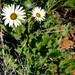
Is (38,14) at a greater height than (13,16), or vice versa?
(38,14)

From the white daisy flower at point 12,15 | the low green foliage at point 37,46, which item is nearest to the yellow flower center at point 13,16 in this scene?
the white daisy flower at point 12,15

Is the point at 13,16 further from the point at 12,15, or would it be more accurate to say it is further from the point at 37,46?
the point at 37,46

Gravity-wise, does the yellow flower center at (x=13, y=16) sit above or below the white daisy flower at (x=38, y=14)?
below

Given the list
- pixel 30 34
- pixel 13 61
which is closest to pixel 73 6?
pixel 30 34

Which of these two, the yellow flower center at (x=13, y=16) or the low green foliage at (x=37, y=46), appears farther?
the low green foliage at (x=37, y=46)

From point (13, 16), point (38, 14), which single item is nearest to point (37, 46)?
point (38, 14)

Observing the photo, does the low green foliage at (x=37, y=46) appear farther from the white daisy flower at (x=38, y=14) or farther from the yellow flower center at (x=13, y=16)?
the yellow flower center at (x=13, y=16)

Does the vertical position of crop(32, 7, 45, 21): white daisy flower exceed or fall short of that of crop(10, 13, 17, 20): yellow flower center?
it exceeds it

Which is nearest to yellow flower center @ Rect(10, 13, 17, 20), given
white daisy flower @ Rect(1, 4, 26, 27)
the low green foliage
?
white daisy flower @ Rect(1, 4, 26, 27)

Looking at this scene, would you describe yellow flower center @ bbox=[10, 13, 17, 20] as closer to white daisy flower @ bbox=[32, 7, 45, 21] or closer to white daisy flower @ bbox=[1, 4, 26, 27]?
white daisy flower @ bbox=[1, 4, 26, 27]

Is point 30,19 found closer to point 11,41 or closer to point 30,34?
point 30,34

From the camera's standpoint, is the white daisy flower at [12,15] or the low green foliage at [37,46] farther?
the low green foliage at [37,46]
